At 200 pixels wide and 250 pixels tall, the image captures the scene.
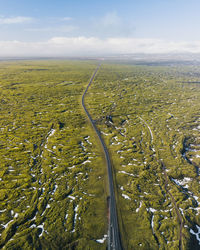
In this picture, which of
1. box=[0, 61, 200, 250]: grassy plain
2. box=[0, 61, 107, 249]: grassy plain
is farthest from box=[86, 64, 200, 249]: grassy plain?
box=[0, 61, 107, 249]: grassy plain

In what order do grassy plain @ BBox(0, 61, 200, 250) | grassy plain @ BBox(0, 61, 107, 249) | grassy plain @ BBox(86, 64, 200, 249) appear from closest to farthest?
grassy plain @ BBox(0, 61, 107, 249) → grassy plain @ BBox(0, 61, 200, 250) → grassy plain @ BBox(86, 64, 200, 249)

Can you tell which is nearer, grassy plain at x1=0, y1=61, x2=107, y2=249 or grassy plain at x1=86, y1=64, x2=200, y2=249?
grassy plain at x1=0, y1=61, x2=107, y2=249

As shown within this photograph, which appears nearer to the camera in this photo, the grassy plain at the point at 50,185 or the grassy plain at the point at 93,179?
the grassy plain at the point at 50,185

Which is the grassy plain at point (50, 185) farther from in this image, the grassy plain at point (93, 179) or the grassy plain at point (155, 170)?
the grassy plain at point (155, 170)

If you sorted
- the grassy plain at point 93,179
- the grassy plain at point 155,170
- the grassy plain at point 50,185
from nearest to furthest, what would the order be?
the grassy plain at point 50,185, the grassy plain at point 93,179, the grassy plain at point 155,170

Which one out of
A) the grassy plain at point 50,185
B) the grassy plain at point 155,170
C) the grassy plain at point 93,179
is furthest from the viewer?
the grassy plain at point 155,170

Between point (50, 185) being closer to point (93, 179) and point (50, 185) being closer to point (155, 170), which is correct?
point (93, 179)

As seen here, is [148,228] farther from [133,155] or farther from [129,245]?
[133,155]

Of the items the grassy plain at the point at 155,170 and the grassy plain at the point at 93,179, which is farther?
the grassy plain at the point at 155,170

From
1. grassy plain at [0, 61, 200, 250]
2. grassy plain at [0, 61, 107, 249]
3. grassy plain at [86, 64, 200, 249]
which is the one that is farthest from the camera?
grassy plain at [86, 64, 200, 249]

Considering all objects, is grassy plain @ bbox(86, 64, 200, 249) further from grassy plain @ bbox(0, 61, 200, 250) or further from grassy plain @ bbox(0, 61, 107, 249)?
grassy plain @ bbox(0, 61, 107, 249)

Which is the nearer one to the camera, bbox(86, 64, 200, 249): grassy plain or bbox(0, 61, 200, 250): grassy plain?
bbox(0, 61, 200, 250): grassy plain

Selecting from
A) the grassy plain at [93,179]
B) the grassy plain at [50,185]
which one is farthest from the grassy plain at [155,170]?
the grassy plain at [50,185]
